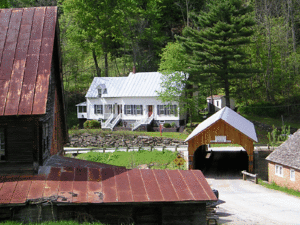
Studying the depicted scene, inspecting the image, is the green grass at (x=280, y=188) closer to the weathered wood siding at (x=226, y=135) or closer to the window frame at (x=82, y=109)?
the weathered wood siding at (x=226, y=135)

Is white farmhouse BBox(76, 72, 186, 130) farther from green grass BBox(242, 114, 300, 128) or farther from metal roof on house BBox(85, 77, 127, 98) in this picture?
green grass BBox(242, 114, 300, 128)

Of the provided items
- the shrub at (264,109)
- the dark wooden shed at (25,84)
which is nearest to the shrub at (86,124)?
the shrub at (264,109)

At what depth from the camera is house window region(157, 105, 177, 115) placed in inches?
1819

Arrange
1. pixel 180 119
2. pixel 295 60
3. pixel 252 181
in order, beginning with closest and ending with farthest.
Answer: pixel 252 181, pixel 180 119, pixel 295 60

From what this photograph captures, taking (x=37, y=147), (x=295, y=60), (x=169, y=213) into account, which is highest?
(x=295, y=60)

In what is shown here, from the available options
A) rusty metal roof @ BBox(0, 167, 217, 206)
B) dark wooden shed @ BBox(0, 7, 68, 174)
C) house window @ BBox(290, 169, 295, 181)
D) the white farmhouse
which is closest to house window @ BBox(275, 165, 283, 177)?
house window @ BBox(290, 169, 295, 181)

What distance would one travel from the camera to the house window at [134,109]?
1889 inches

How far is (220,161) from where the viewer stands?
33375mm

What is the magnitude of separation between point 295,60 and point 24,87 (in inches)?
1772

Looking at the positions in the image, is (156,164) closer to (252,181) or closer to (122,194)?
(252,181)

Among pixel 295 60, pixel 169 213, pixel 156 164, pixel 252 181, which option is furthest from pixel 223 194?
pixel 295 60

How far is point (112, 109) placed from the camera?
162 ft

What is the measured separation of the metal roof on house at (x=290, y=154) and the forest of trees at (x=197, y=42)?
17.5 m

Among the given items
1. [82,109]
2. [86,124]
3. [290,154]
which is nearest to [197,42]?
[86,124]
